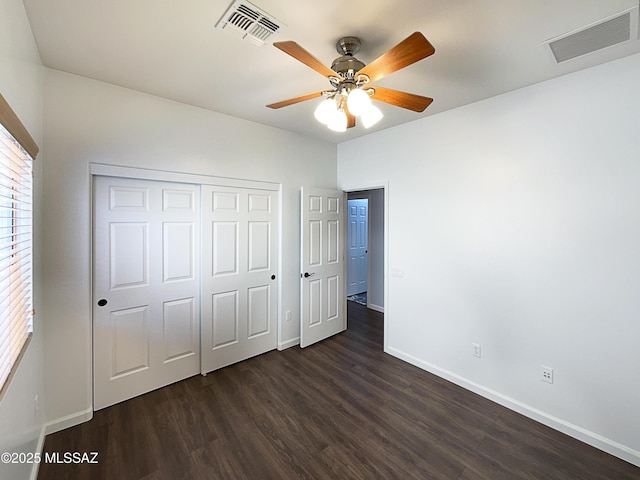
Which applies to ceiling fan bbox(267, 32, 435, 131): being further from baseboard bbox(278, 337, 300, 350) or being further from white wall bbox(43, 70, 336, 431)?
baseboard bbox(278, 337, 300, 350)

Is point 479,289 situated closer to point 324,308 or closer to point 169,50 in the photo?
point 324,308

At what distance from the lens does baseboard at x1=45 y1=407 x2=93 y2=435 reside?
6.57 ft

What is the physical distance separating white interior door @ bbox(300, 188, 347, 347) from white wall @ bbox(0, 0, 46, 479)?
7.51 feet

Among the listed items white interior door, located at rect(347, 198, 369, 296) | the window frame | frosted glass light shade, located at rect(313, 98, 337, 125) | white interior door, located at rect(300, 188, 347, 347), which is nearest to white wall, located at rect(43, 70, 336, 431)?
the window frame

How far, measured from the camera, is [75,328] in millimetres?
2100

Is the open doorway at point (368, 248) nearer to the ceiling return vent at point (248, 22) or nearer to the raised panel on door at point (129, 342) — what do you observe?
the ceiling return vent at point (248, 22)

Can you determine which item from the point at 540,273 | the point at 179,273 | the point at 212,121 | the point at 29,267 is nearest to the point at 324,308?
the point at 179,273

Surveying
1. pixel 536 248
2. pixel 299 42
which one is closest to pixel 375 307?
pixel 536 248

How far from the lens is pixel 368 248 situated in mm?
5078

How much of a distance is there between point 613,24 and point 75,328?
405cm

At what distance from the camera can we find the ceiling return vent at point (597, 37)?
1505 millimetres

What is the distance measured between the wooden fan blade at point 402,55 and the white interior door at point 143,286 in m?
2.05

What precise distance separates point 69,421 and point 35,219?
5.05ft

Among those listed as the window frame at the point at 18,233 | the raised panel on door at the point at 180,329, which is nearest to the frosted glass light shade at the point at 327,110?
the window frame at the point at 18,233
